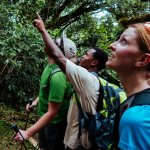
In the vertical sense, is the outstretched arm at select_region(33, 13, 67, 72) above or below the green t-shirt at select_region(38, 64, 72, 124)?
above

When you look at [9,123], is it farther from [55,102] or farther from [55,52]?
[55,52]

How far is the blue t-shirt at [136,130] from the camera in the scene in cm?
120

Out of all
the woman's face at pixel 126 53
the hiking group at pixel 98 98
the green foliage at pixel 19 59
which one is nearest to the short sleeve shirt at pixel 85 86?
the hiking group at pixel 98 98

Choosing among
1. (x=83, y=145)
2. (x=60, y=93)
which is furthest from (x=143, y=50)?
(x=60, y=93)

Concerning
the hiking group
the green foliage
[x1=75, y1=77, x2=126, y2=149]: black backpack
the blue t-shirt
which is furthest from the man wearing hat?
the green foliage

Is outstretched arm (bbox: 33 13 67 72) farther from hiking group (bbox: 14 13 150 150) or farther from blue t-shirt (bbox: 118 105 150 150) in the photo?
blue t-shirt (bbox: 118 105 150 150)

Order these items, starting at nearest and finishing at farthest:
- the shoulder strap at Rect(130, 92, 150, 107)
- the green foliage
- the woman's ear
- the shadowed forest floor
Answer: the shoulder strap at Rect(130, 92, 150, 107)
the woman's ear
the shadowed forest floor
the green foliage

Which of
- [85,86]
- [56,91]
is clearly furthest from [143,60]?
[56,91]

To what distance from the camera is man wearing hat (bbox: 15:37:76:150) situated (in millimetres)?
2820

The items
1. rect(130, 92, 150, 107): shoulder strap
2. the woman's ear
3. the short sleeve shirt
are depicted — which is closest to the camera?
rect(130, 92, 150, 107): shoulder strap

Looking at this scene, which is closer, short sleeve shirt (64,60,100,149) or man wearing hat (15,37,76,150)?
short sleeve shirt (64,60,100,149)

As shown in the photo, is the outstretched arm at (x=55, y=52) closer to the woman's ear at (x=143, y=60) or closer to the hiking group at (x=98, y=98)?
the hiking group at (x=98, y=98)

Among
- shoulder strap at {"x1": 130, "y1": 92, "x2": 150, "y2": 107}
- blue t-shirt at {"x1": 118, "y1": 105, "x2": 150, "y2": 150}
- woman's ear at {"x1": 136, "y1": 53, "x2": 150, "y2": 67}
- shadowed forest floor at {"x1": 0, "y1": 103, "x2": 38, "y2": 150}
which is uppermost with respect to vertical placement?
woman's ear at {"x1": 136, "y1": 53, "x2": 150, "y2": 67}

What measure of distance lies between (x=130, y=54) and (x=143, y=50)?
7 cm
